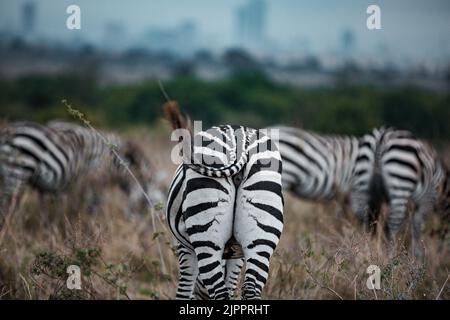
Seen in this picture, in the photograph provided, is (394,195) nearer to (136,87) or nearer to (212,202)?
(212,202)

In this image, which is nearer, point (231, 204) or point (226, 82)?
point (231, 204)

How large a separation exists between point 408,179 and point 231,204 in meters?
3.89

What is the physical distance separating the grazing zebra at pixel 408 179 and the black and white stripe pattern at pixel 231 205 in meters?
3.45

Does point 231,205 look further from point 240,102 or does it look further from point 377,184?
point 240,102

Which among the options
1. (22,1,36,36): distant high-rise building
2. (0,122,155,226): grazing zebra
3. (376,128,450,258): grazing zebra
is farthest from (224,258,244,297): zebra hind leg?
(22,1,36,36): distant high-rise building

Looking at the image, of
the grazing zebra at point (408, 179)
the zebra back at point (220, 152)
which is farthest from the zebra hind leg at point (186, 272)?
the grazing zebra at point (408, 179)

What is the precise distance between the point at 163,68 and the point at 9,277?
41.1 m

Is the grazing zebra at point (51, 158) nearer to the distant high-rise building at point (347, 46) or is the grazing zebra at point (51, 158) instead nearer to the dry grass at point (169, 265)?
the dry grass at point (169, 265)

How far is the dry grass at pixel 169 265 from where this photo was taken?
4188mm

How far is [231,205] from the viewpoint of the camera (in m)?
3.16

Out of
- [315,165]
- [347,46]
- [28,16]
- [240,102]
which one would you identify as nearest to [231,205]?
[315,165]
